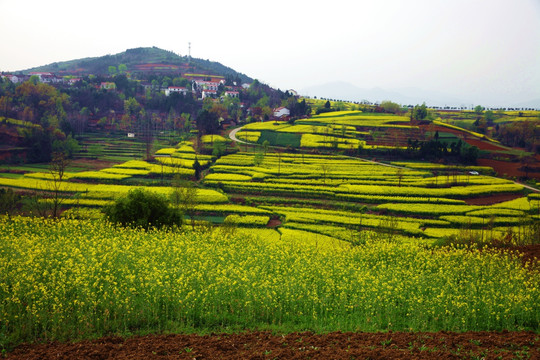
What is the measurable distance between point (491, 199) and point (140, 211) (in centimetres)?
4293

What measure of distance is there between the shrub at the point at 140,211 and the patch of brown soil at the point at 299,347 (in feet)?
47.6

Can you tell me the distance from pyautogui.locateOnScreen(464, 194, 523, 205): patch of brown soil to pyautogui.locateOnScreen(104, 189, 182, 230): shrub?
37.2m

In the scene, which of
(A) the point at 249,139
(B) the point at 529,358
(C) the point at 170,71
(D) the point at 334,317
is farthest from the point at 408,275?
(C) the point at 170,71

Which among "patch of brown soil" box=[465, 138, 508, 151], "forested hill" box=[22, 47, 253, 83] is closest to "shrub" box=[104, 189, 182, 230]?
"patch of brown soil" box=[465, 138, 508, 151]

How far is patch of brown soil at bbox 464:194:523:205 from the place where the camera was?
153 feet

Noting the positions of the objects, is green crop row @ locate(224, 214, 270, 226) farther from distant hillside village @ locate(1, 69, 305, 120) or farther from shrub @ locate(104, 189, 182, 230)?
distant hillside village @ locate(1, 69, 305, 120)

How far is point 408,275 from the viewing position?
50.6ft

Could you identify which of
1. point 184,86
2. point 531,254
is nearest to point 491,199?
point 531,254

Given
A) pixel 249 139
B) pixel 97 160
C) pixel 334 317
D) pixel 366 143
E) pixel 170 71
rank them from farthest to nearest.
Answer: pixel 170 71, pixel 249 139, pixel 366 143, pixel 97 160, pixel 334 317

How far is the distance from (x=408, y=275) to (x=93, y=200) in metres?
36.3

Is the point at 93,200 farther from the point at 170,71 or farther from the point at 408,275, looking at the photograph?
the point at 170,71

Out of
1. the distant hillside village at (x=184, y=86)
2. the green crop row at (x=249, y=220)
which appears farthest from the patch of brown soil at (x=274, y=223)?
the distant hillside village at (x=184, y=86)

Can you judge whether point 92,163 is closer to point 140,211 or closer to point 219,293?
point 140,211

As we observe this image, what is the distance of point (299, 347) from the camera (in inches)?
354
